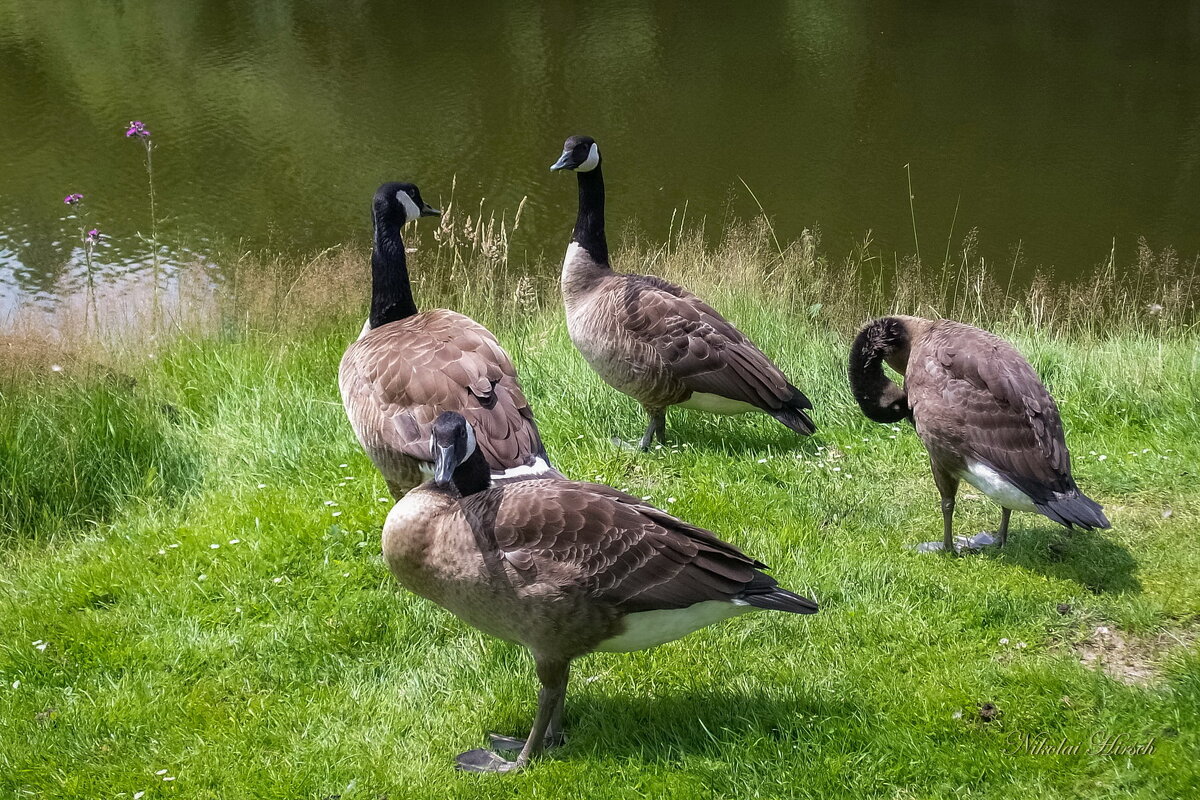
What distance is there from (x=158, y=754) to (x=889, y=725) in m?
2.90

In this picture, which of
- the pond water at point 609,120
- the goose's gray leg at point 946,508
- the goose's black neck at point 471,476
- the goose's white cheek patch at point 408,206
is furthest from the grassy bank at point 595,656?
the pond water at point 609,120

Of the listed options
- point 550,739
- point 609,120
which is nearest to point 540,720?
point 550,739

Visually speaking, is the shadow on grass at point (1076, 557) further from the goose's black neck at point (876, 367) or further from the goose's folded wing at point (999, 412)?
the goose's black neck at point (876, 367)

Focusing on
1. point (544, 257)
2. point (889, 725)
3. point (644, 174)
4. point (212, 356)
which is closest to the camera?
point (889, 725)

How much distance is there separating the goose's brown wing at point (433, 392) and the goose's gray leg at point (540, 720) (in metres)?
1.19

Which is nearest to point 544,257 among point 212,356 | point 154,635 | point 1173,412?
point 212,356

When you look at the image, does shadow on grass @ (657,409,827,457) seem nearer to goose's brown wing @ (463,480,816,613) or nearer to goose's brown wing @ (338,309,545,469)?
goose's brown wing @ (338,309,545,469)

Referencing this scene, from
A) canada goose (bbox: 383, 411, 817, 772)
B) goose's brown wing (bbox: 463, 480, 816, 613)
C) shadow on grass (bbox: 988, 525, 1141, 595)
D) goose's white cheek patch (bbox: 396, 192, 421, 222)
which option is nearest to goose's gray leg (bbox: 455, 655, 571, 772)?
canada goose (bbox: 383, 411, 817, 772)

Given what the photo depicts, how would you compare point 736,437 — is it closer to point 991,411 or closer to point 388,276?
point 991,411

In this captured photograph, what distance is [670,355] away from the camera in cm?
668

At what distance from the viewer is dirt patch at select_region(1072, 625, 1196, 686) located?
4320mm

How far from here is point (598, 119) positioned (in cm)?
1934

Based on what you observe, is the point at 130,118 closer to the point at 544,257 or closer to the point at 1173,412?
the point at 544,257

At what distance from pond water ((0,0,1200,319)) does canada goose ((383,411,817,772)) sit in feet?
30.1
